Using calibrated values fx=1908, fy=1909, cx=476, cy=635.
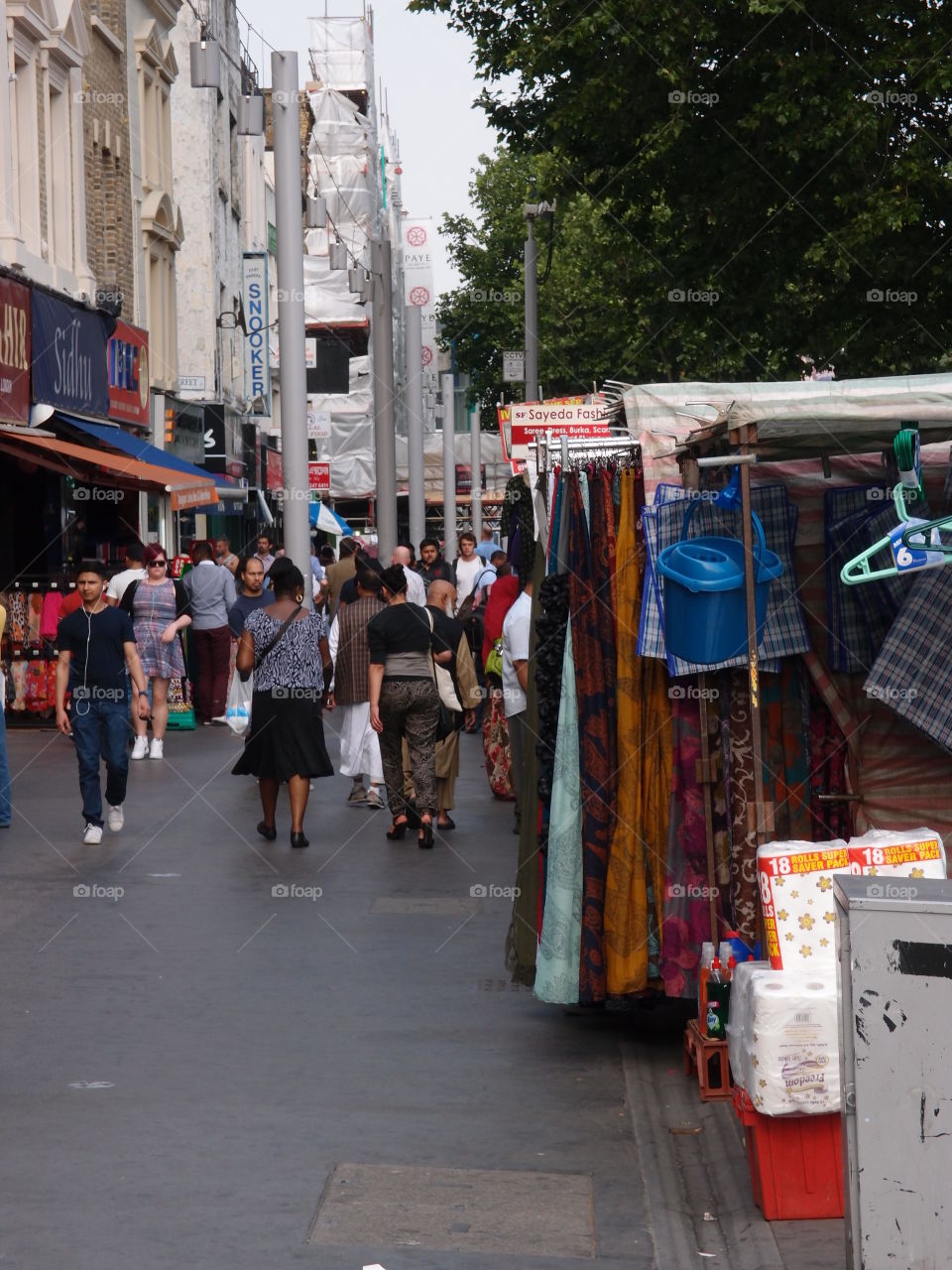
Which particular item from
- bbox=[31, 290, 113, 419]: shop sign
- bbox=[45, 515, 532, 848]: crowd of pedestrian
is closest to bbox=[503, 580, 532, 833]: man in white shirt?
bbox=[45, 515, 532, 848]: crowd of pedestrian

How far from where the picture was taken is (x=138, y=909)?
1065cm

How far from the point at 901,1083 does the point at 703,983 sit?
225cm

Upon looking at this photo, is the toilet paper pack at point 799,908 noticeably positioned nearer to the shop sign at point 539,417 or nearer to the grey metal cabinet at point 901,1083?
the grey metal cabinet at point 901,1083

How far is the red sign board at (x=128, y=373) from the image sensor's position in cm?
2722

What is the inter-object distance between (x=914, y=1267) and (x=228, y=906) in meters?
6.53

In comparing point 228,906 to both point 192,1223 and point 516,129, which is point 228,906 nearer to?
point 192,1223

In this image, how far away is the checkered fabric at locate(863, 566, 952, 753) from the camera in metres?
7.18

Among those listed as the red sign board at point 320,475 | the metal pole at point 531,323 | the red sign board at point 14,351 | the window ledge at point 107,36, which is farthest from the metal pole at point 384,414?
the metal pole at point 531,323

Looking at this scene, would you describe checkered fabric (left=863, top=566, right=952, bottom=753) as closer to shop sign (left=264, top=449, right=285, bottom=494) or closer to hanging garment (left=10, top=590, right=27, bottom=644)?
hanging garment (left=10, top=590, right=27, bottom=644)

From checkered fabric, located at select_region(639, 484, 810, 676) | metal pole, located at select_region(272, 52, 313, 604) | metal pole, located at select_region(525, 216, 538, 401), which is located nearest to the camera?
checkered fabric, located at select_region(639, 484, 810, 676)

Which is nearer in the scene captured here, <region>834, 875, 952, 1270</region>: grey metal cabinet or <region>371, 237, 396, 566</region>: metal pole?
<region>834, 875, 952, 1270</region>: grey metal cabinet

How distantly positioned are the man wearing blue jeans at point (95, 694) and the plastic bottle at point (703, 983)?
6638 millimetres

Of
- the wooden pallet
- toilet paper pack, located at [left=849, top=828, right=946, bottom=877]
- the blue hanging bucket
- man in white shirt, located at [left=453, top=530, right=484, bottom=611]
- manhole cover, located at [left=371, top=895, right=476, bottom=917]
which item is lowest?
manhole cover, located at [left=371, top=895, right=476, bottom=917]

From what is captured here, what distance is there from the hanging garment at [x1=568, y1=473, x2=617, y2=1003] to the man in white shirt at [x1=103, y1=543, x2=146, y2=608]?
42.2ft
